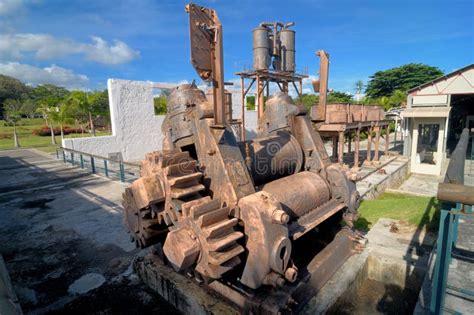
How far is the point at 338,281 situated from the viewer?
326cm

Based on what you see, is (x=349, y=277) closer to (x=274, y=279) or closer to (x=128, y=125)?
(x=274, y=279)

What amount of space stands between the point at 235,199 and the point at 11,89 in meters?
84.1

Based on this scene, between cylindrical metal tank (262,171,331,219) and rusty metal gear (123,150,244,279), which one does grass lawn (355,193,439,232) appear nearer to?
cylindrical metal tank (262,171,331,219)

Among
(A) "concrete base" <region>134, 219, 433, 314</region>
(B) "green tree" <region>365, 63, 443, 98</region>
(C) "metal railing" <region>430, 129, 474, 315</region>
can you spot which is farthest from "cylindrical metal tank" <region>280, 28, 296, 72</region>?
(B) "green tree" <region>365, 63, 443, 98</region>

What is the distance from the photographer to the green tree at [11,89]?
62156mm

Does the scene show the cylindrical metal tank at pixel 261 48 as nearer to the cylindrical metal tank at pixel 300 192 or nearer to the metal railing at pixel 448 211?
the cylindrical metal tank at pixel 300 192

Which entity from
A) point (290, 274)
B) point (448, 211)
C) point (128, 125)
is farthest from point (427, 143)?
point (128, 125)

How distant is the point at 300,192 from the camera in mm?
3096

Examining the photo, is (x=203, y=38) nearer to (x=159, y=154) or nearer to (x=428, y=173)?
(x=159, y=154)

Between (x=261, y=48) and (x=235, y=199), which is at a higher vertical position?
(x=261, y=48)

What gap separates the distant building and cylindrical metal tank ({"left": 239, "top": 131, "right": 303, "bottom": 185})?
13.5m

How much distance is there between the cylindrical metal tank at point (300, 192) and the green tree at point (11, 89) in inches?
3039

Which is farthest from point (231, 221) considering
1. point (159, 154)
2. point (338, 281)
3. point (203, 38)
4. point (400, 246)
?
point (400, 246)

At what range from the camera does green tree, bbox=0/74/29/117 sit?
62156mm
